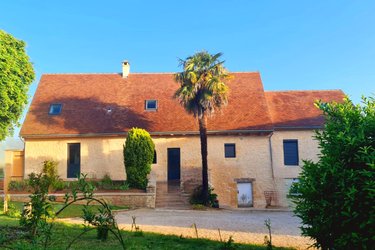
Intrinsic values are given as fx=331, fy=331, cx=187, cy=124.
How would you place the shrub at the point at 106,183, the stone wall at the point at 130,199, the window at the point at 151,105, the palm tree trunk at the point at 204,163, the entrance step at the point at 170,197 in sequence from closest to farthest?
1. the stone wall at the point at 130,199
2. the entrance step at the point at 170,197
3. the palm tree trunk at the point at 204,163
4. the shrub at the point at 106,183
5. the window at the point at 151,105

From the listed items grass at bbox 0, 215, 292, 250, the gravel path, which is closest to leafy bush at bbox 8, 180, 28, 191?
the gravel path

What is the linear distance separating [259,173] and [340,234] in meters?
15.4

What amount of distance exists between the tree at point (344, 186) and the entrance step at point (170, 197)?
11.7 m

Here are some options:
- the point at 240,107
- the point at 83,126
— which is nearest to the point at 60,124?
the point at 83,126

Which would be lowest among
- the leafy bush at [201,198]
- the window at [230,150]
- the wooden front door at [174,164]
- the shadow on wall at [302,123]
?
the leafy bush at [201,198]

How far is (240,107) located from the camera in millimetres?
23062

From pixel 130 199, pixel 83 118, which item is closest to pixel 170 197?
pixel 130 199

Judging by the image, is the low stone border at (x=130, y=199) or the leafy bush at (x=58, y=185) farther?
the leafy bush at (x=58, y=185)

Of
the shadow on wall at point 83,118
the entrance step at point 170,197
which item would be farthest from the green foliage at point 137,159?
the shadow on wall at point 83,118

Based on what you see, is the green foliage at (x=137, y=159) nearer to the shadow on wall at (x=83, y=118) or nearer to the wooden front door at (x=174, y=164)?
the shadow on wall at (x=83, y=118)

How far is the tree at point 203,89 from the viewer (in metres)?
17.8

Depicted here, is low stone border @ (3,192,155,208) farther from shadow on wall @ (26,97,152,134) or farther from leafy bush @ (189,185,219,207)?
shadow on wall @ (26,97,152,134)

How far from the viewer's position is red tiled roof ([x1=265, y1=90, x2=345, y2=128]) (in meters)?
21.9

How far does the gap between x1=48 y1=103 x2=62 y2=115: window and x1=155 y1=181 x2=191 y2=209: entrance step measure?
8861 millimetres
